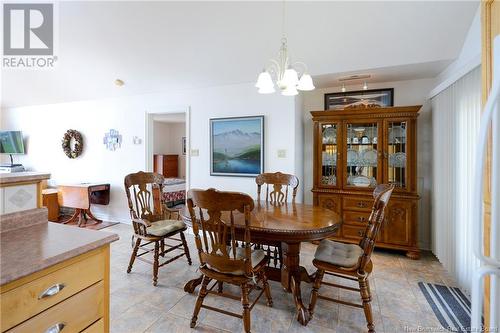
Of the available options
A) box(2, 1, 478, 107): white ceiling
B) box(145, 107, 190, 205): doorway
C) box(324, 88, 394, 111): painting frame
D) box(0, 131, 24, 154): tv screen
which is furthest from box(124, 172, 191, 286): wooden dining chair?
box(0, 131, 24, 154): tv screen

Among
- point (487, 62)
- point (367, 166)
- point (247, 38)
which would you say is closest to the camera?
point (487, 62)

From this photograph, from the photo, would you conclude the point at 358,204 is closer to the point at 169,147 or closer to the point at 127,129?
the point at 127,129

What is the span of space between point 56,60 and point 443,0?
5026 mm

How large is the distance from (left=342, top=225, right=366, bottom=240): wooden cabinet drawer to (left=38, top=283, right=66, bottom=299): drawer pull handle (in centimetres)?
314

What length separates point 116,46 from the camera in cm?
335

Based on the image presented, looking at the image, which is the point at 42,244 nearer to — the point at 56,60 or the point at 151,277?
the point at 151,277

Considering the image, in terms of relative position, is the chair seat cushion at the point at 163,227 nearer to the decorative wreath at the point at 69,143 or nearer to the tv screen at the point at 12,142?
the decorative wreath at the point at 69,143

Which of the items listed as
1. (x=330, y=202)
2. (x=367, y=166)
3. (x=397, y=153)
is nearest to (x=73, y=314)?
(x=330, y=202)

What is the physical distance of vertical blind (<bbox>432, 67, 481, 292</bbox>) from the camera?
2215 mm

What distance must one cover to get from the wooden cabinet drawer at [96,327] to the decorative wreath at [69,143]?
4.79 m

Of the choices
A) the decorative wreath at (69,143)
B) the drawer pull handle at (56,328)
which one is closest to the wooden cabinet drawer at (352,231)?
the drawer pull handle at (56,328)

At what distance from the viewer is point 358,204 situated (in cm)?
330

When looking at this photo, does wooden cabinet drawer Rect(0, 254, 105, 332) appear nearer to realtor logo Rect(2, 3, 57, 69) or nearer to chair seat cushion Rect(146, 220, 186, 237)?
chair seat cushion Rect(146, 220, 186, 237)

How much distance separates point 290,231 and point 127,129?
3.91m
